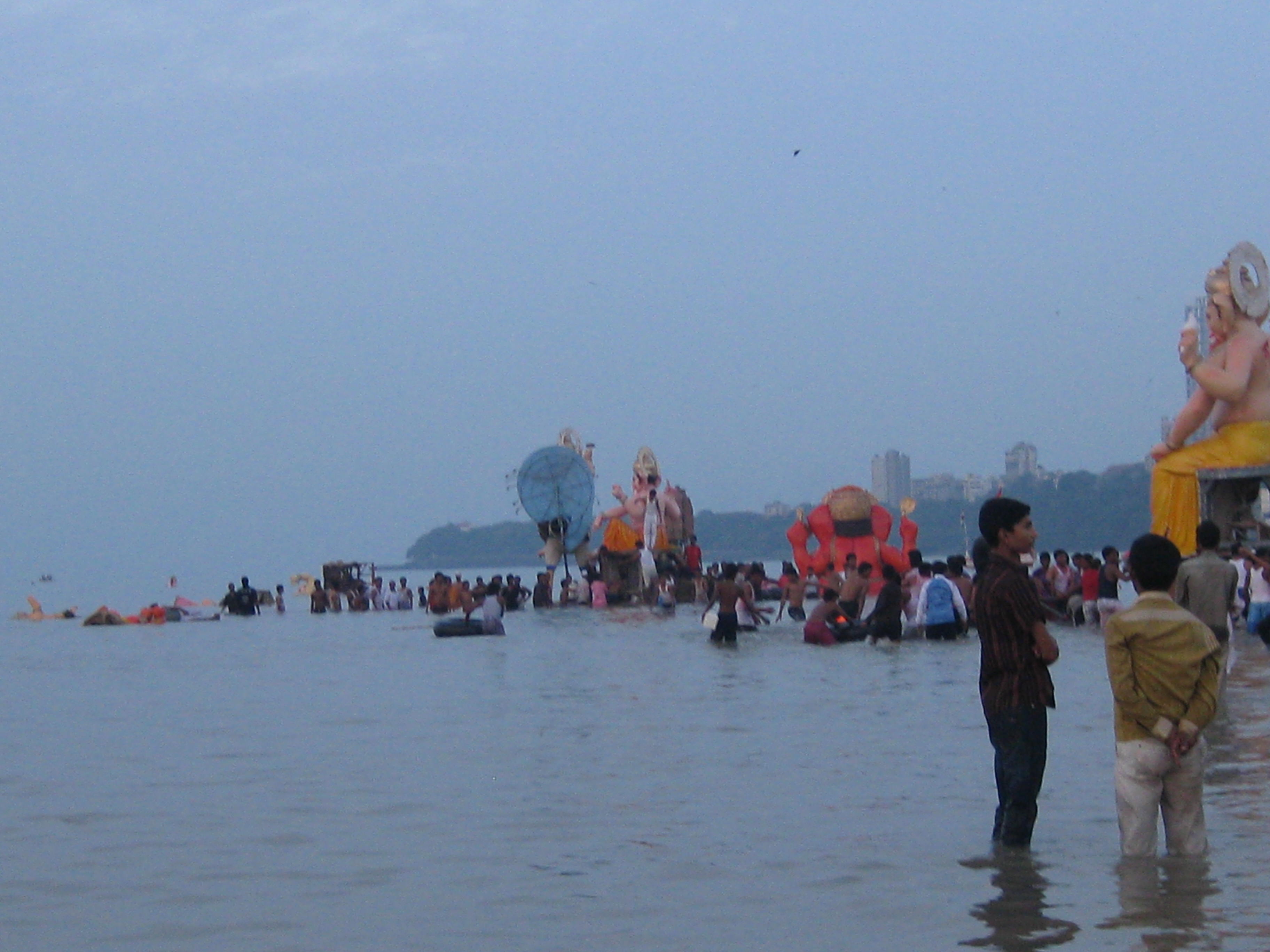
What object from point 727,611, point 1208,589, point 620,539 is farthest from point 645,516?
point 1208,589

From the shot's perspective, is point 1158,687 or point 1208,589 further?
point 1208,589

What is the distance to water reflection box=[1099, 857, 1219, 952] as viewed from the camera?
614 centimetres

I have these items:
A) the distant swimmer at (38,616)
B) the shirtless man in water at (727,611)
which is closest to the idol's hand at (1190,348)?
the shirtless man in water at (727,611)

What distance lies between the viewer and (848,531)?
36.5 m

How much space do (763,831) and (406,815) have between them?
190 centimetres

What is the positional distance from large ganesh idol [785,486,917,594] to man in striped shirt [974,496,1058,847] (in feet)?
93.6

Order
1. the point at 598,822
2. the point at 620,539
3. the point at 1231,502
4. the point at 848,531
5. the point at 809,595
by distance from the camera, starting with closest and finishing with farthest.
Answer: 1. the point at 598,822
2. the point at 1231,502
3. the point at 848,531
4. the point at 620,539
5. the point at 809,595

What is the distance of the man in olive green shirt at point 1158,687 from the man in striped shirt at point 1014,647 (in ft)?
1.22

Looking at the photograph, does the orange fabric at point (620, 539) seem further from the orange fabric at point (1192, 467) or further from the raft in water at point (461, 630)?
the orange fabric at point (1192, 467)

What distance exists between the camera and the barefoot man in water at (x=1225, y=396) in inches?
842

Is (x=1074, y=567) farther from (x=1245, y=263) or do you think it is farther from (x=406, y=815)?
(x=406, y=815)

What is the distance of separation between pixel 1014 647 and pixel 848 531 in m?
29.2

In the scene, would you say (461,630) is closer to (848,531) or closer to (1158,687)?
(848,531)

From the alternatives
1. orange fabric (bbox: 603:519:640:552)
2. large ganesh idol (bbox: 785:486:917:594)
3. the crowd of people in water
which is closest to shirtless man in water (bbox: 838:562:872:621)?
the crowd of people in water
